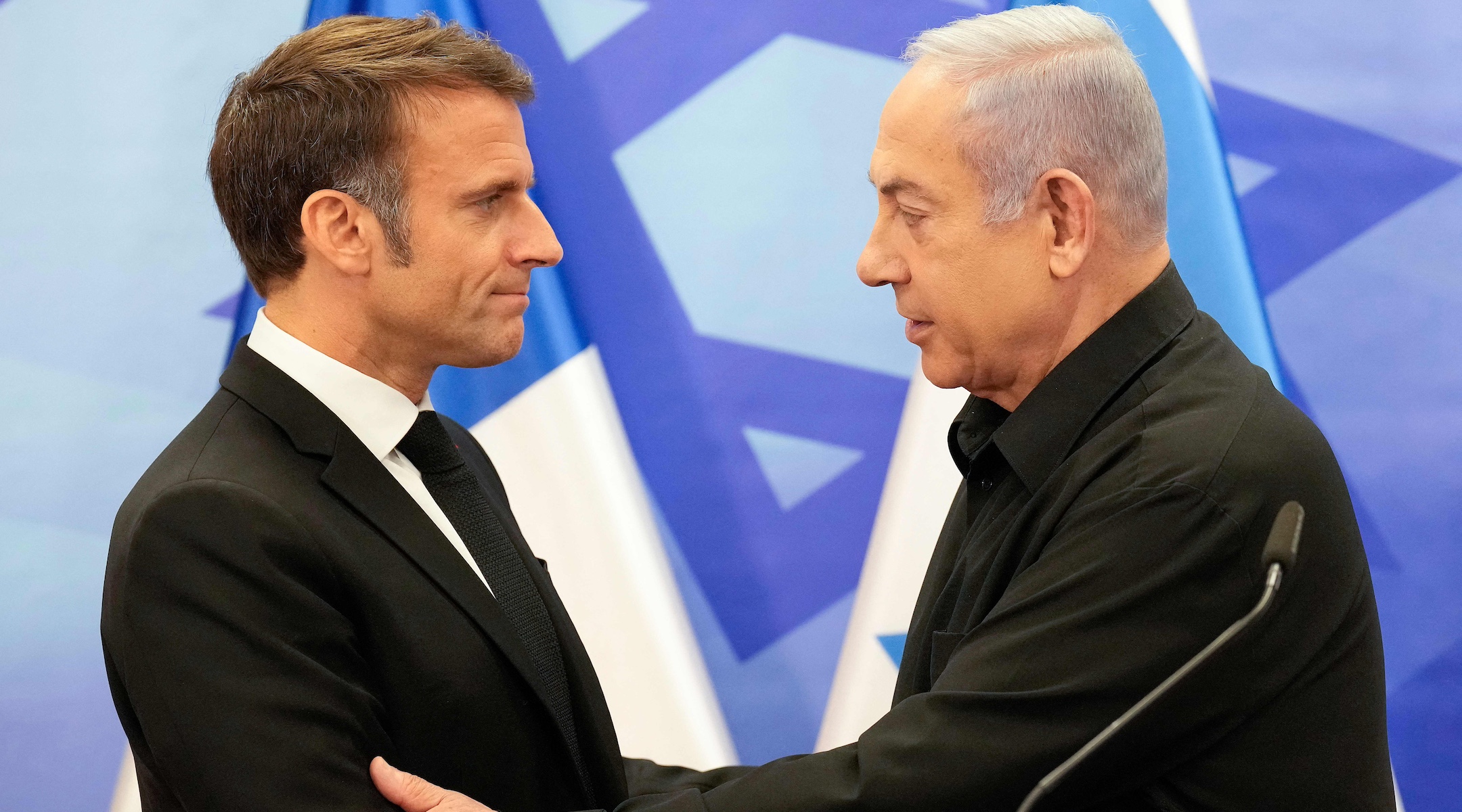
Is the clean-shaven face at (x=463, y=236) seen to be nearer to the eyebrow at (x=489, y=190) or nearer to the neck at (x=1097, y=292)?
the eyebrow at (x=489, y=190)

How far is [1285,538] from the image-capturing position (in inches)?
38.1

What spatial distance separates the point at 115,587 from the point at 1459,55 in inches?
96.7

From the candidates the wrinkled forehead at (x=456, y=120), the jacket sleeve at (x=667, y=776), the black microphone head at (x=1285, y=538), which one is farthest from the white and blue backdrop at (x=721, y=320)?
the black microphone head at (x=1285, y=538)

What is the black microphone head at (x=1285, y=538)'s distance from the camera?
0.95 meters

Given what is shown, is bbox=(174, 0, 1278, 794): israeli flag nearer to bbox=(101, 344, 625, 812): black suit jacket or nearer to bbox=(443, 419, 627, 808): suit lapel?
bbox=(443, 419, 627, 808): suit lapel

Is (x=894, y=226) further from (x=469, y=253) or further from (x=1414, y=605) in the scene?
(x=1414, y=605)

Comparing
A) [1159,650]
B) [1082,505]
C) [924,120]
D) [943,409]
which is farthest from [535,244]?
[943,409]

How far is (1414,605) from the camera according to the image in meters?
2.27

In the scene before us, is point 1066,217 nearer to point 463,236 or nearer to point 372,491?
point 463,236

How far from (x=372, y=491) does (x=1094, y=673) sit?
0.78 m

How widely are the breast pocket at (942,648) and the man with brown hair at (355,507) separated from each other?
1.39ft

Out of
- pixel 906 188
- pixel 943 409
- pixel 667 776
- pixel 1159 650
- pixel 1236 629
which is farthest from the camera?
pixel 943 409

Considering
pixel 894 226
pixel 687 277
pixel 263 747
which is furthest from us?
pixel 687 277

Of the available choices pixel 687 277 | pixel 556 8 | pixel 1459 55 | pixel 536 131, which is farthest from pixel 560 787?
pixel 1459 55
